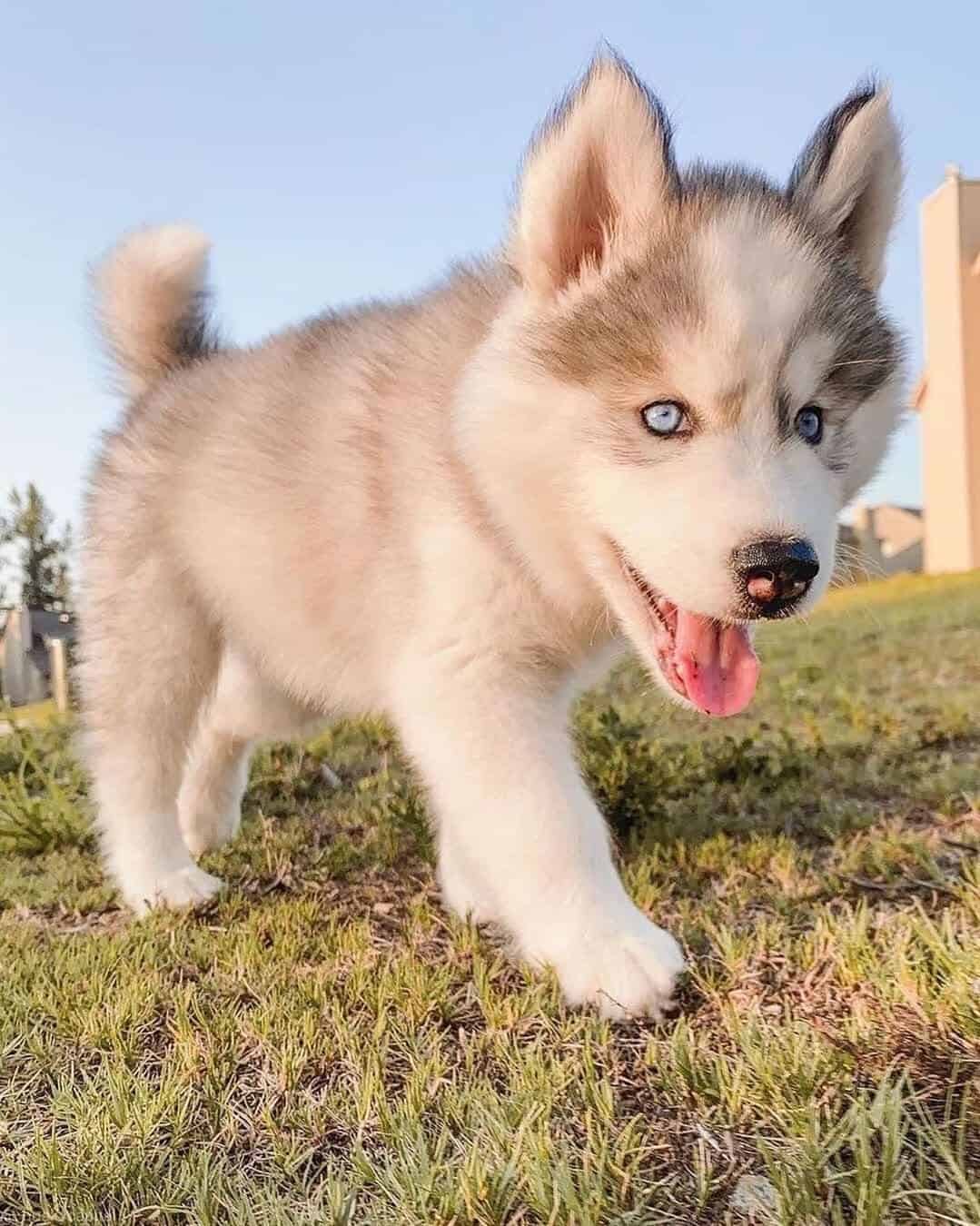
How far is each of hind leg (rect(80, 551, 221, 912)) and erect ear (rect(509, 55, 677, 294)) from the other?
1579 millimetres

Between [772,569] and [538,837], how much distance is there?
752 millimetres

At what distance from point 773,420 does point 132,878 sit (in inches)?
87.5

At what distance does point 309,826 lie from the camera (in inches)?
154

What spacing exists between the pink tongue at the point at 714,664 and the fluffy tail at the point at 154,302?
226 cm

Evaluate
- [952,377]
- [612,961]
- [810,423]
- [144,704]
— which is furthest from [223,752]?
[952,377]

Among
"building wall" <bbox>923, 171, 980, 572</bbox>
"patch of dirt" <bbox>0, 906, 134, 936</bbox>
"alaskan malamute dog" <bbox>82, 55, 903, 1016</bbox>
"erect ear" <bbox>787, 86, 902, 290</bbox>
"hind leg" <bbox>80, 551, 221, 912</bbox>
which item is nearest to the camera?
"alaskan malamute dog" <bbox>82, 55, 903, 1016</bbox>

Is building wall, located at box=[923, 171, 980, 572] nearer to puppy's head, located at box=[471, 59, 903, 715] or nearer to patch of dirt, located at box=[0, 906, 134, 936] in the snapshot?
puppy's head, located at box=[471, 59, 903, 715]

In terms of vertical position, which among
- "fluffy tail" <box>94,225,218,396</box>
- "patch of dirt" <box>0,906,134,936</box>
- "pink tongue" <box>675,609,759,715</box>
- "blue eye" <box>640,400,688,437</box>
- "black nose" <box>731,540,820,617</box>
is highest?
"fluffy tail" <box>94,225,218,396</box>

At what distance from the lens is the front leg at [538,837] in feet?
7.39

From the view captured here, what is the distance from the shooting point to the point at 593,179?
2.31 m

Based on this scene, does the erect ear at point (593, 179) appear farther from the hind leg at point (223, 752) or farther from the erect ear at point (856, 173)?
the hind leg at point (223, 752)

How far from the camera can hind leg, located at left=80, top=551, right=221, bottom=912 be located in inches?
130

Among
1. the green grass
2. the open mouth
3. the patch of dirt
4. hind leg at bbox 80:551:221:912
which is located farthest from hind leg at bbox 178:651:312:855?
the open mouth

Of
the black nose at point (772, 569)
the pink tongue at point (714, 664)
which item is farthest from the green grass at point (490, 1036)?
the black nose at point (772, 569)
